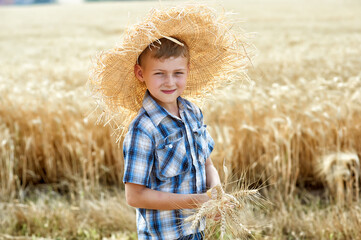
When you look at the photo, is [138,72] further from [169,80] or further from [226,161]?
[226,161]

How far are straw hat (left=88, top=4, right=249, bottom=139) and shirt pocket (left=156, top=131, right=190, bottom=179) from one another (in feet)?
1.13

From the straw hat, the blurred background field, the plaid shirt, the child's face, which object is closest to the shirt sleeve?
the plaid shirt

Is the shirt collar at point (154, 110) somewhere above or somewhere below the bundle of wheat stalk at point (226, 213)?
above

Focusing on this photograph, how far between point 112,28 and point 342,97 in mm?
15854

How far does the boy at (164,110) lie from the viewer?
1.68 meters

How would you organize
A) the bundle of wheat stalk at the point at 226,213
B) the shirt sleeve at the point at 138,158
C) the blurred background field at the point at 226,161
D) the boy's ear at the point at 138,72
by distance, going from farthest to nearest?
the blurred background field at the point at 226,161 < the boy's ear at the point at 138,72 < the shirt sleeve at the point at 138,158 < the bundle of wheat stalk at the point at 226,213

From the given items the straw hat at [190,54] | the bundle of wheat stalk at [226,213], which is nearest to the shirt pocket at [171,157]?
the bundle of wheat stalk at [226,213]

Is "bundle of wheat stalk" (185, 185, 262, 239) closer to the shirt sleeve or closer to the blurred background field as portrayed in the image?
the shirt sleeve

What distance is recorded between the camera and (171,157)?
173cm

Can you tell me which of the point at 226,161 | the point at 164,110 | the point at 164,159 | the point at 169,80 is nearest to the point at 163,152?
the point at 164,159

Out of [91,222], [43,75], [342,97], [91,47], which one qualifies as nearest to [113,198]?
[91,222]

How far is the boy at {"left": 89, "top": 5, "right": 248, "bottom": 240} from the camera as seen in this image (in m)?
1.68

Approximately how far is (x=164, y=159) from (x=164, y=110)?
203 millimetres

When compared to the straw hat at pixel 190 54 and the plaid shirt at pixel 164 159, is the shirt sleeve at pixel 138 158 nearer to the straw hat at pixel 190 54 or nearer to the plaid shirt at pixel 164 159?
the plaid shirt at pixel 164 159
